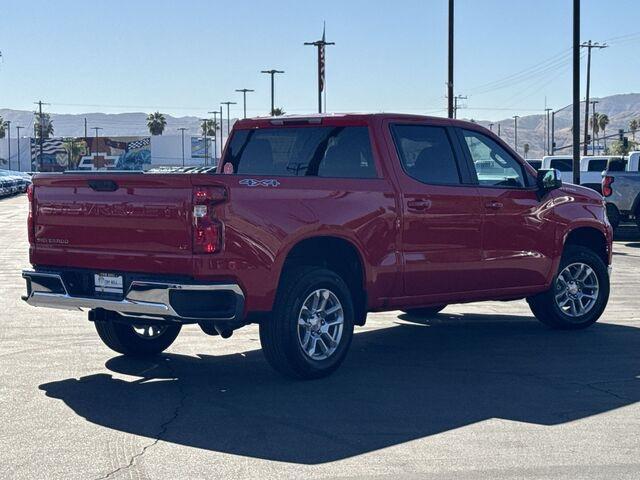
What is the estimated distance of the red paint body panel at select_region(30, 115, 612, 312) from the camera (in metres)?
7.72

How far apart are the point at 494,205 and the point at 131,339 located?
11.2ft

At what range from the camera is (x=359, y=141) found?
9219 mm

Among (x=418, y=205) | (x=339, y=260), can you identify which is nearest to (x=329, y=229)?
(x=339, y=260)

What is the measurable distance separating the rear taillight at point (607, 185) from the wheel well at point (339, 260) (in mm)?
17148

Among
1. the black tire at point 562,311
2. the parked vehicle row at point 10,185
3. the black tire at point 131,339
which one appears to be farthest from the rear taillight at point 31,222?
the parked vehicle row at point 10,185

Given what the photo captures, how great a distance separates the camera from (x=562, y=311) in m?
11.1

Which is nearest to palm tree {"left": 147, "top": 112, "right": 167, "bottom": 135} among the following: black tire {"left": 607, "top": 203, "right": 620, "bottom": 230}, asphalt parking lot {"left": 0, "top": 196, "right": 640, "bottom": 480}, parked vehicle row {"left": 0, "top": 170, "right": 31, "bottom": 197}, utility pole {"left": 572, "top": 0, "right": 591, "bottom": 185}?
parked vehicle row {"left": 0, "top": 170, "right": 31, "bottom": 197}

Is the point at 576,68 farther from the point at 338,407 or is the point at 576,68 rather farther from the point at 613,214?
the point at 338,407

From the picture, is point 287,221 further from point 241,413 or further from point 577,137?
point 577,137

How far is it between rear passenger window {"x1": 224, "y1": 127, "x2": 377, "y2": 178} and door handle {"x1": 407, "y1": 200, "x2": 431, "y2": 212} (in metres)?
0.40

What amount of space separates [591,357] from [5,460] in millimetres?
5313

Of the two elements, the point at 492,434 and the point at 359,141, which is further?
the point at 359,141

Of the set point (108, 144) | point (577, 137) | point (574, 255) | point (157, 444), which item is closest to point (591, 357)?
point (574, 255)

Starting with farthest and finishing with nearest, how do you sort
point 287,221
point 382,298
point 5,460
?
point 382,298 → point 287,221 → point 5,460
